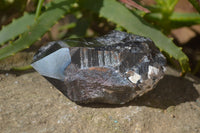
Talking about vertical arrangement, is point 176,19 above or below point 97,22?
above

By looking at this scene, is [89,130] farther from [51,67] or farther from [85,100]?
[51,67]

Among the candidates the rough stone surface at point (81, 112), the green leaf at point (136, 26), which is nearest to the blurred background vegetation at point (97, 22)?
the green leaf at point (136, 26)

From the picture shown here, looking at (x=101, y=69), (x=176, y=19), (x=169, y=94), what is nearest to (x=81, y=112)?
(x=101, y=69)

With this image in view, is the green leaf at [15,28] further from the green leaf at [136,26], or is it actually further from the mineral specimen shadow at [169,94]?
the mineral specimen shadow at [169,94]

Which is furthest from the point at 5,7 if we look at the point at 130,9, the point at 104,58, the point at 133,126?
the point at 133,126

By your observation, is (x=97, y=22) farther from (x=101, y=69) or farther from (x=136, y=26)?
(x=101, y=69)

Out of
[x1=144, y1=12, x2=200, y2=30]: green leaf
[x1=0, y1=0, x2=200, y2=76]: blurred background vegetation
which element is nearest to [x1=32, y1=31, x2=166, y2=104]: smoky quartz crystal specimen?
[x1=0, y1=0, x2=200, y2=76]: blurred background vegetation
